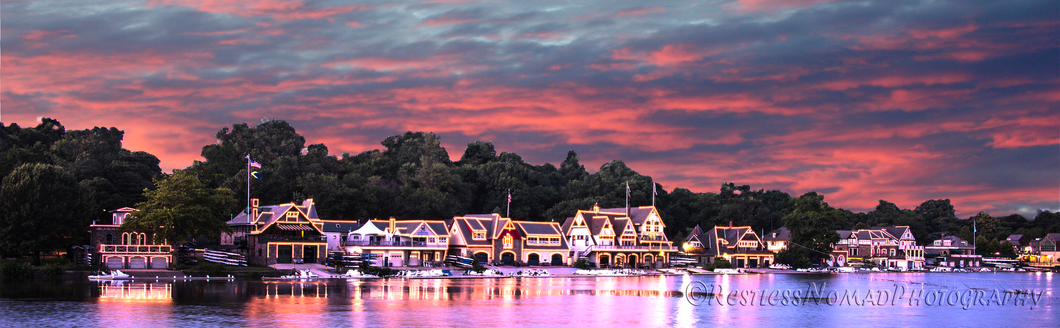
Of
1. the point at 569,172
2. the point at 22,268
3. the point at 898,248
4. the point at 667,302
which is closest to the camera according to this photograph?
the point at 667,302

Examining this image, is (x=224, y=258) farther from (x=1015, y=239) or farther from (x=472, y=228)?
(x=1015, y=239)

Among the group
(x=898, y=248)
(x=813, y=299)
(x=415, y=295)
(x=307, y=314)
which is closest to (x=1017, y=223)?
(x=898, y=248)

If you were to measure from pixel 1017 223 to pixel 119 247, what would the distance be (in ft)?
589

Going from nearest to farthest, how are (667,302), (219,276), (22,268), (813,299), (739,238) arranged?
Answer: (667,302), (813,299), (22,268), (219,276), (739,238)

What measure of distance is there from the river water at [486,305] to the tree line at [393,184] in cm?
2070

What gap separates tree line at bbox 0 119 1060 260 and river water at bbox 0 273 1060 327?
2070 cm

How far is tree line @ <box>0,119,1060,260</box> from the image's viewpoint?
345 ft

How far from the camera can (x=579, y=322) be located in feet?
153

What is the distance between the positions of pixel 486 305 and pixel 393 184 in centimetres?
8108

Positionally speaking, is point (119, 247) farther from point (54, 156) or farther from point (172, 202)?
point (54, 156)

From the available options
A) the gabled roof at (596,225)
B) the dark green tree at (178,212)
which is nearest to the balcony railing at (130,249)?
the dark green tree at (178,212)

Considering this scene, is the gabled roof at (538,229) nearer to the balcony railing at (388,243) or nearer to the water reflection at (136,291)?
the balcony railing at (388,243)

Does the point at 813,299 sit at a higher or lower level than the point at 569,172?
lower

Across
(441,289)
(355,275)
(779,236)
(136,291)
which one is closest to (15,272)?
(136,291)
